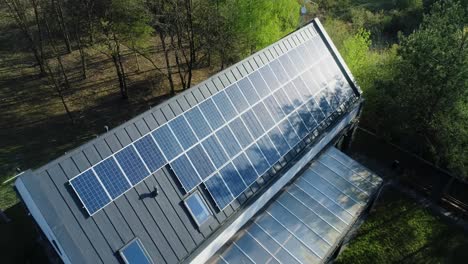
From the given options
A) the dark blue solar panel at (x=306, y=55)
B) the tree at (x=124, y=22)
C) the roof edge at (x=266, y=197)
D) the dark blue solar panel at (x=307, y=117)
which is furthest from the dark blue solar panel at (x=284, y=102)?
the tree at (x=124, y=22)

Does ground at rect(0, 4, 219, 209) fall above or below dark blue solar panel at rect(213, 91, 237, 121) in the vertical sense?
above

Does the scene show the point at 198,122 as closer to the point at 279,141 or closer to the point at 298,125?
the point at 279,141

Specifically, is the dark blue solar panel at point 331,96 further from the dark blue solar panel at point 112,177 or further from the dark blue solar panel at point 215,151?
the dark blue solar panel at point 112,177

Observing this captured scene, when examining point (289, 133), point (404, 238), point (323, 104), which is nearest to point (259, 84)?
point (289, 133)

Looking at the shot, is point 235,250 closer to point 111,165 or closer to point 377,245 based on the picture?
point 111,165

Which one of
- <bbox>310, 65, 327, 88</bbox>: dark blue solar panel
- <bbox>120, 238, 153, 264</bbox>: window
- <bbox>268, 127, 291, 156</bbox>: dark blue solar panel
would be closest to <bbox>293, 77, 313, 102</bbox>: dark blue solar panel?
<bbox>310, 65, 327, 88</bbox>: dark blue solar panel

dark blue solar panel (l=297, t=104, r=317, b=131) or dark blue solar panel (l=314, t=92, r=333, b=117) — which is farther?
dark blue solar panel (l=314, t=92, r=333, b=117)

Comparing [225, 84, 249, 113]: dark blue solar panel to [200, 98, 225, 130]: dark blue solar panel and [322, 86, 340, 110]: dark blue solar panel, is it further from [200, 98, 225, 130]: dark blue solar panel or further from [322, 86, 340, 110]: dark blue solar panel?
[322, 86, 340, 110]: dark blue solar panel
